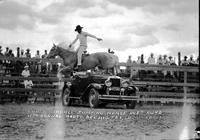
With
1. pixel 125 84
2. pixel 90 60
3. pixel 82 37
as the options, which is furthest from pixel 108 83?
pixel 82 37

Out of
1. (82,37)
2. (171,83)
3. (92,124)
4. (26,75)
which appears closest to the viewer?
(92,124)

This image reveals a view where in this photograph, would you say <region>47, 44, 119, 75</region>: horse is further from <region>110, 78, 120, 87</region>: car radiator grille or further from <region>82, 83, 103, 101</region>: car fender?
<region>82, 83, 103, 101</region>: car fender

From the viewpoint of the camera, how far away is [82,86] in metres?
5.66

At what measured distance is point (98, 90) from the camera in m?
5.67

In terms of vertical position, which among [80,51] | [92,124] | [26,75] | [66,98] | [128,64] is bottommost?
[92,124]

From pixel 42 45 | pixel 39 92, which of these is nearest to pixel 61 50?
pixel 42 45

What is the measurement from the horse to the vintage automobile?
0.17 metres

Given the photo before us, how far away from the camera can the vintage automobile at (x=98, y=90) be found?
5.61 m

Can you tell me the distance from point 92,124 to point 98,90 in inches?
62.6

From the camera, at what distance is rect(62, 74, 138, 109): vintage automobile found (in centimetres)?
561

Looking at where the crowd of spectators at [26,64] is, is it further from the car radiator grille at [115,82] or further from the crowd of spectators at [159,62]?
the crowd of spectators at [159,62]

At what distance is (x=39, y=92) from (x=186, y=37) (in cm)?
263

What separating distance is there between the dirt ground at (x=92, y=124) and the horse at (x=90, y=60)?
0.75 meters

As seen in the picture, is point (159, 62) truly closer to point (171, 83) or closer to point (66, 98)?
point (66, 98)
